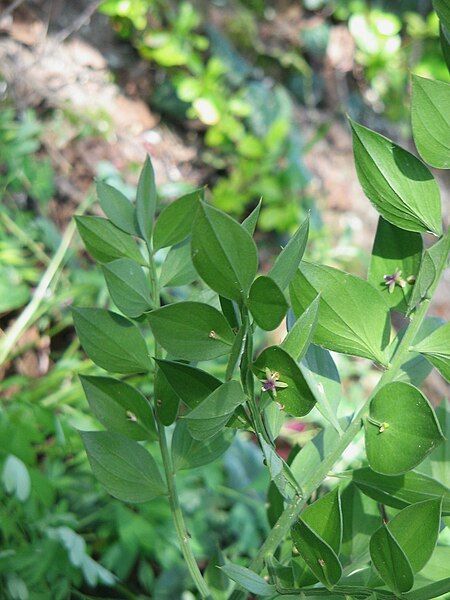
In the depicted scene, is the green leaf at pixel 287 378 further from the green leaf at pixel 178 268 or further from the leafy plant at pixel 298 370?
the green leaf at pixel 178 268

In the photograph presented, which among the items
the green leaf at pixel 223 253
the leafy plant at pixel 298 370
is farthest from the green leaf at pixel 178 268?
the green leaf at pixel 223 253

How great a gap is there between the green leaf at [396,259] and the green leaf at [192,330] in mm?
88

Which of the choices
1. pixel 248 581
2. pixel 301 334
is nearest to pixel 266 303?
pixel 301 334

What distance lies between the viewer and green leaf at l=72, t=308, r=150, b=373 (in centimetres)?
35

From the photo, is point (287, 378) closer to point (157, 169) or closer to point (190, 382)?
point (190, 382)

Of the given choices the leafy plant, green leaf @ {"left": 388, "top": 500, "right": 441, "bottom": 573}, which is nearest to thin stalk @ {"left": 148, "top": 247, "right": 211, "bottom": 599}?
the leafy plant

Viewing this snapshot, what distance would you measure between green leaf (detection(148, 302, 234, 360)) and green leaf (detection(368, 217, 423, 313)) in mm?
88

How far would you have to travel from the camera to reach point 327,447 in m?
0.37

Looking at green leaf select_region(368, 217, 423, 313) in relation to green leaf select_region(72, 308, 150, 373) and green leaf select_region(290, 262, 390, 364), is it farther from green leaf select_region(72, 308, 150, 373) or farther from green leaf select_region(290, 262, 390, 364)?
green leaf select_region(72, 308, 150, 373)

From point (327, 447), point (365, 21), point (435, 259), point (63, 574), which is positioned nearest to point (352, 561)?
point (327, 447)

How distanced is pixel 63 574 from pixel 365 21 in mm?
2897

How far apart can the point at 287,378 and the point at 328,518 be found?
75mm

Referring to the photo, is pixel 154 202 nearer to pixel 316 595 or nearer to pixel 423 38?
pixel 316 595

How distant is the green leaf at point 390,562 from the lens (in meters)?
0.27
